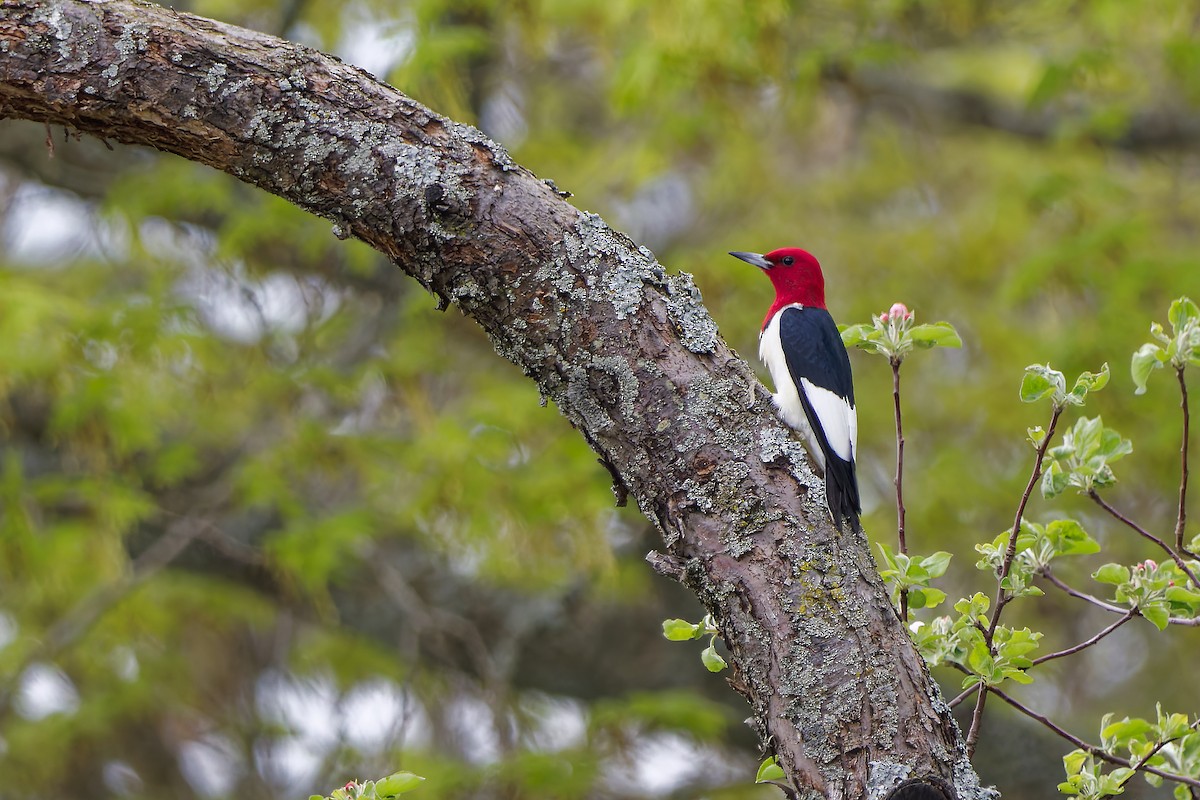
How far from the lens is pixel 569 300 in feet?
6.61

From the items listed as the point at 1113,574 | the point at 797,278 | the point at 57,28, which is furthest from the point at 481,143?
the point at 797,278

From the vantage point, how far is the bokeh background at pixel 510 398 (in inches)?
195

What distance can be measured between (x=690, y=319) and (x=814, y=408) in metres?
1.29

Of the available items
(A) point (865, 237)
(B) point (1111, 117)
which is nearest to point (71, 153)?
(A) point (865, 237)

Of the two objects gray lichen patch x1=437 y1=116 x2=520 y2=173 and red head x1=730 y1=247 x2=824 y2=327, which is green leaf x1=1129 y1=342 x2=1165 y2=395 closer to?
gray lichen patch x1=437 y1=116 x2=520 y2=173

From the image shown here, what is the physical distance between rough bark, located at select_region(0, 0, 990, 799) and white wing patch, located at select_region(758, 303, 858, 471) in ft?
3.14

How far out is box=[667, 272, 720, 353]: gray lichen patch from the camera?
206cm

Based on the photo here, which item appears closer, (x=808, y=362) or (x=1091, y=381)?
(x=1091, y=381)

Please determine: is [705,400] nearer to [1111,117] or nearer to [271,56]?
[271,56]

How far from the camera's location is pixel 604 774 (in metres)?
4.99

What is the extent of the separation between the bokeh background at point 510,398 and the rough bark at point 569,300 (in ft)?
9.05

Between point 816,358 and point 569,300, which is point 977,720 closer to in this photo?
point 569,300

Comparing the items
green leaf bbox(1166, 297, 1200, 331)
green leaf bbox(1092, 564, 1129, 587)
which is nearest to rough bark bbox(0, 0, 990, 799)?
green leaf bbox(1092, 564, 1129, 587)

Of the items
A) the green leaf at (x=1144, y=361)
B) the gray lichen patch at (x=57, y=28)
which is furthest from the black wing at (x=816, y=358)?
the gray lichen patch at (x=57, y=28)
